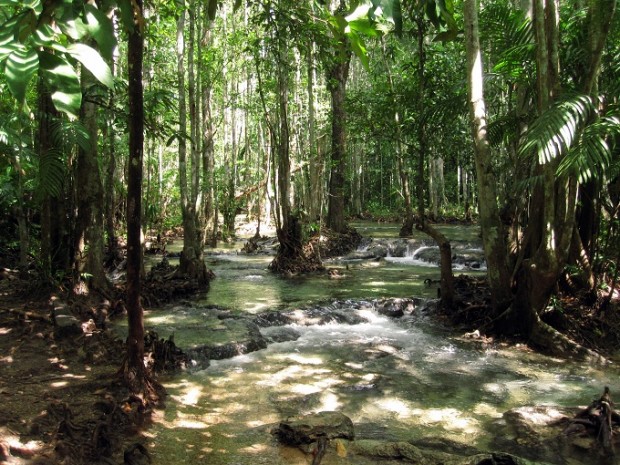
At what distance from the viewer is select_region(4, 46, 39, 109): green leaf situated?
87cm

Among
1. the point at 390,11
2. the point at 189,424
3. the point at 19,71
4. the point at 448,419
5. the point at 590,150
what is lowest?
the point at 448,419

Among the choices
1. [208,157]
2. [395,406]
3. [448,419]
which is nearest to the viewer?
[448,419]

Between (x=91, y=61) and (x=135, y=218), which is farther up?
(x=91, y=61)

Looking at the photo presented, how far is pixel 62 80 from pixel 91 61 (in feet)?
Result: 0.25

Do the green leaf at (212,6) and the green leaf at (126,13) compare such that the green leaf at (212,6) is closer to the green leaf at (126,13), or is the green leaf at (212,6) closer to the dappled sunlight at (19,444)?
the green leaf at (126,13)

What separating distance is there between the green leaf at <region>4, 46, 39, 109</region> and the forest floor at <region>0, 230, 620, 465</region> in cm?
294

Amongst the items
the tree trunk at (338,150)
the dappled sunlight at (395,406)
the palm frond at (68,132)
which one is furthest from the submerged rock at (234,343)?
the tree trunk at (338,150)

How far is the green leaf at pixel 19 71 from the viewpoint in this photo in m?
0.87

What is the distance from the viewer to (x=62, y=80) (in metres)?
0.96

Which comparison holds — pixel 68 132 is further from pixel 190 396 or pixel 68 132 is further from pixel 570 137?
pixel 570 137

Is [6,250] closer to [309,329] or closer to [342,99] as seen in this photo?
[309,329]

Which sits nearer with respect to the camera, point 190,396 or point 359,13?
point 359,13

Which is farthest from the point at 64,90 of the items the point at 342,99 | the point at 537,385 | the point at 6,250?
the point at 342,99

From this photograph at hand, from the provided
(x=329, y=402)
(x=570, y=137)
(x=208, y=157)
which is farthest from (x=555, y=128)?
(x=208, y=157)
